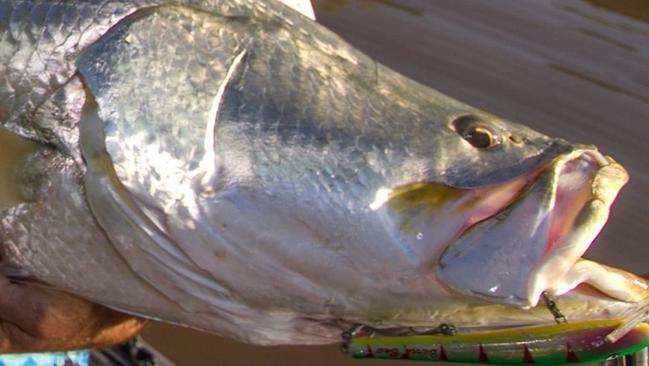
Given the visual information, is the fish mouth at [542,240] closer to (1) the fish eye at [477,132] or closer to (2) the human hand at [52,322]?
(1) the fish eye at [477,132]

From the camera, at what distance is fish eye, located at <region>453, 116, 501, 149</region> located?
53.8 inches

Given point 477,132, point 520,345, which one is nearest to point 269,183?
point 477,132

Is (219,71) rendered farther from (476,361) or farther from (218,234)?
(476,361)

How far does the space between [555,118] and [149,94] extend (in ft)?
9.70

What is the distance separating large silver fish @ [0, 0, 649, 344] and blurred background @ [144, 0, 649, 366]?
2.13 m

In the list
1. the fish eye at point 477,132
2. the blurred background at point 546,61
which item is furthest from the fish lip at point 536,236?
the blurred background at point 546,61

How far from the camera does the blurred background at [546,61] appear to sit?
3.94m

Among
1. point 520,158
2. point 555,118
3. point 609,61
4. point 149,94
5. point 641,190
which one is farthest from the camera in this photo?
point 609,61

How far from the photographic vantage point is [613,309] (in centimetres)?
134

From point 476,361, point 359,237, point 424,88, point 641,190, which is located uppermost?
point 424,88

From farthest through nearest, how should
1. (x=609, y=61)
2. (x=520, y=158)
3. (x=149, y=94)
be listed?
(x=609, y=61), (x=149, y=94), (x=520, y=158)

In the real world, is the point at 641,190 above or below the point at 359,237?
below

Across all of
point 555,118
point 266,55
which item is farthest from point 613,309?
point 555,118

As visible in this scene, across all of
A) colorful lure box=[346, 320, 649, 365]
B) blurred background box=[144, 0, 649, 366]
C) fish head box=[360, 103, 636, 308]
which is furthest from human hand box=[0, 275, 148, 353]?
blurred background box=[144, 0, 649, 366]
